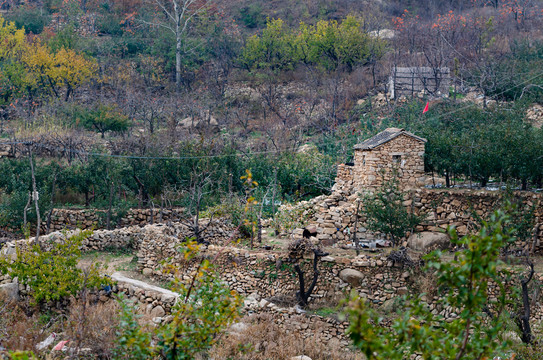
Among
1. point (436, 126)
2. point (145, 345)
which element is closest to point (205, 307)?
point (145, 345)

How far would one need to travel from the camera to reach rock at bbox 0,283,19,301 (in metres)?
12.6

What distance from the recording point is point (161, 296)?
1241cm

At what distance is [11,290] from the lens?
41.9 ft

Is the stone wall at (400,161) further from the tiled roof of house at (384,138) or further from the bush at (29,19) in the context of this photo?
the bush at (29,19)

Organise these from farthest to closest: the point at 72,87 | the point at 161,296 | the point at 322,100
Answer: the point at 72,87
the point at 322,100
the point at 161,296

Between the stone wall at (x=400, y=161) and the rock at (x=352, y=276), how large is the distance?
3.43 meters

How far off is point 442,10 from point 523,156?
35841 millimetres

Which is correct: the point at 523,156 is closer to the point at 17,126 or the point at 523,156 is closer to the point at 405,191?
the point at 405,191

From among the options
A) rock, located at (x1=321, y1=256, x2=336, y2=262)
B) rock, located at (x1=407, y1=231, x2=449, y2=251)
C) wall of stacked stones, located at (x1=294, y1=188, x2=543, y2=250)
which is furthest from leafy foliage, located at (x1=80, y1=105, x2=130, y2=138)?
rock, located at (x1=407, y1=231, x2=449, y2=251)

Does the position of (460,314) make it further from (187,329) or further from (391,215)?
(391,215)

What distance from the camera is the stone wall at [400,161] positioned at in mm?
15375

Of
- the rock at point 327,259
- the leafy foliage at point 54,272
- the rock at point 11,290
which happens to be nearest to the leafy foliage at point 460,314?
the rock at point 327,259

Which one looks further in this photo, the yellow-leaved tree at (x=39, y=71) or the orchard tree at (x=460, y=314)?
the yellow-leaved tree at (x=39, y=71)

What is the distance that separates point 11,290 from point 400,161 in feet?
34.9
